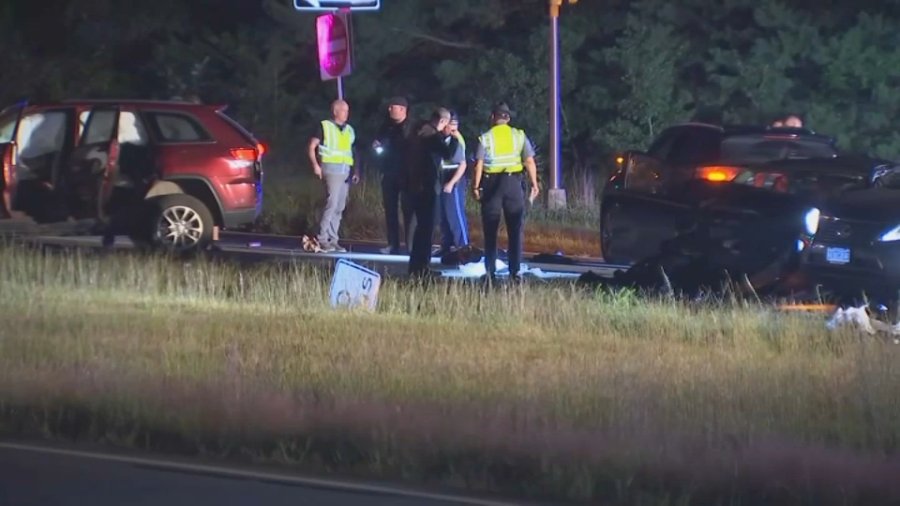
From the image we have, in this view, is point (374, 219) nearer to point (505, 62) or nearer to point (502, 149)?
point (502, 149)

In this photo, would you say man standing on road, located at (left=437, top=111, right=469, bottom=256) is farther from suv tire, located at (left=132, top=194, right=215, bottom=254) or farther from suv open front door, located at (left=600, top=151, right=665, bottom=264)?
suv tire, located at (left=132, top=194, right=215, bottom=254)

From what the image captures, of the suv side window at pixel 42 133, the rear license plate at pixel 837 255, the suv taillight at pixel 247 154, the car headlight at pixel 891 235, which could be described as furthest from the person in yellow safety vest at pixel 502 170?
the suv side window at pixel 42 133

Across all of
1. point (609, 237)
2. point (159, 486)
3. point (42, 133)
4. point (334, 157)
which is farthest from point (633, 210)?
point (159, 486)

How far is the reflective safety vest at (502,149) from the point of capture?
52.3ft

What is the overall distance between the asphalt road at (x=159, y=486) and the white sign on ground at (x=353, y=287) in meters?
4.82

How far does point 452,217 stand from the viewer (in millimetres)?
18375

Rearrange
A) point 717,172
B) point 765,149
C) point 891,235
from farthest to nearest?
point 765,149 < point 717,172 < point 891,235

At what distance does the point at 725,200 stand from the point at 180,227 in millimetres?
5738

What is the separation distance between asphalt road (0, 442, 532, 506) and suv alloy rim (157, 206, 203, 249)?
8.64 m

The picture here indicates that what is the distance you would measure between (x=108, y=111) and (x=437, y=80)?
19801mm

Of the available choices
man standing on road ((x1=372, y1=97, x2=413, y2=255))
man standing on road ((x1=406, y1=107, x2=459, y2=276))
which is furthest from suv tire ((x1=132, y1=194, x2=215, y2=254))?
man standing on road ((x1=406, y1=107, x2=459, y2=276))

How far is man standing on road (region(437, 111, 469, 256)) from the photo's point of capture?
17.6 metres

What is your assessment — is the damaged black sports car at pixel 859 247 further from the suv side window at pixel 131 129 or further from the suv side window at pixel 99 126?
the suv side window at pixel 99 126

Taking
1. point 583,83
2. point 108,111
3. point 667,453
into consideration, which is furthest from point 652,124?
point 667,453
